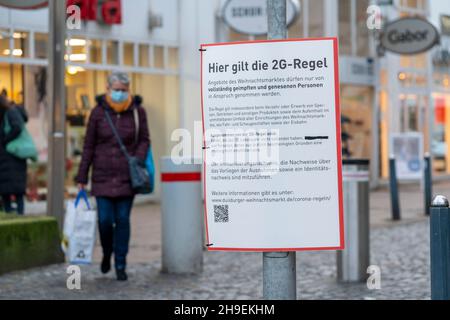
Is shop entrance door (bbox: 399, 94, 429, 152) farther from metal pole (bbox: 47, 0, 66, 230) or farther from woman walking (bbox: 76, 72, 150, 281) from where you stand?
woman walking (bbox: 76, 72, 150, 281)

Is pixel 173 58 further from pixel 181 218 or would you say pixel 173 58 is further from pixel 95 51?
pixel 181 218

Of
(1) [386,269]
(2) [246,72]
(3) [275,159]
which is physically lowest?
(1) [386,269]

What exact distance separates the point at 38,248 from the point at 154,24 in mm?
10350

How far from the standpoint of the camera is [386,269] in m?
9.83

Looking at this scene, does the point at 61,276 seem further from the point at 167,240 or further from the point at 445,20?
the point at 445,20

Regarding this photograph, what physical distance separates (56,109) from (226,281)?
2.91 m

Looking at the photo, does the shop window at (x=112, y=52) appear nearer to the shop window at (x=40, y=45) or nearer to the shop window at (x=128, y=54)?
the shop window at (x=128, y=54)

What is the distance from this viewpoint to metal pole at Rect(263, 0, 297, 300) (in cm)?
473

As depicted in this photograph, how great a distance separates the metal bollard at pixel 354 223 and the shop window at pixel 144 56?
11.2m

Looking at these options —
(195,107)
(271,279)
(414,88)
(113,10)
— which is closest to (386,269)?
(271,279)

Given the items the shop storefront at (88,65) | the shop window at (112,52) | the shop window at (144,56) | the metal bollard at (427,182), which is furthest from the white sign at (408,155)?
the shop window at (112,52)

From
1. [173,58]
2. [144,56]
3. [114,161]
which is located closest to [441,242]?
[114,161]

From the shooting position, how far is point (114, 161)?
908 cm

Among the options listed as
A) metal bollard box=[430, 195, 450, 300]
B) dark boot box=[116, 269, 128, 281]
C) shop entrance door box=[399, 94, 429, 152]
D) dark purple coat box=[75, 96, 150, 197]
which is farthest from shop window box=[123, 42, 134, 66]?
metal bollard box=[430, 195, 450, 300]
